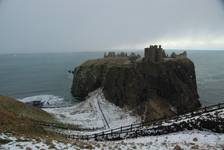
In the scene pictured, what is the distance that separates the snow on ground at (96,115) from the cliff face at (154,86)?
2477 mm

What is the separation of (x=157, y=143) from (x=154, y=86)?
39708 millimetres

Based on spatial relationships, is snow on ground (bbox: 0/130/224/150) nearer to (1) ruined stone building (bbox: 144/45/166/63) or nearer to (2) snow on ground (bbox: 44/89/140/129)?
(2) snow on ground (bbox: 44/89/140/129)

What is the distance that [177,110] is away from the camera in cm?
6047

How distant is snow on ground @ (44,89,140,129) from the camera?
157ft

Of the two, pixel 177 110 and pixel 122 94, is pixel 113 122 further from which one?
pixel 177 110

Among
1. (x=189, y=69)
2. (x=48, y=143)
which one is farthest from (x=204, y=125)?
(x=189, y=69)

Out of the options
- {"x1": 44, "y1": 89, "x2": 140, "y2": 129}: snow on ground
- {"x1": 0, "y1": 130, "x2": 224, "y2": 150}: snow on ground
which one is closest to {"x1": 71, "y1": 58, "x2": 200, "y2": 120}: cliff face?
{"x1": 44, "y1": 89, "x2": 140, "y2": 129}: snow on ground

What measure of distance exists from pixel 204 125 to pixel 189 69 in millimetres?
44225

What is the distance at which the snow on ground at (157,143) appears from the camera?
1722cm

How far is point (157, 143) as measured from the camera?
22.5 metres

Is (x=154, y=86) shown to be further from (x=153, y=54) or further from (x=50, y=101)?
(x=50, y=101)

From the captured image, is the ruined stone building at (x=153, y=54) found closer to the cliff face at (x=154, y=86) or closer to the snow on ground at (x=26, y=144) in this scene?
the cliff face at (x=154, y=86)

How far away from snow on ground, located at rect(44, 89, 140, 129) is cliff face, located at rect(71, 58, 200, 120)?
2477 mm

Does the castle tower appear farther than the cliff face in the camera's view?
Yes
